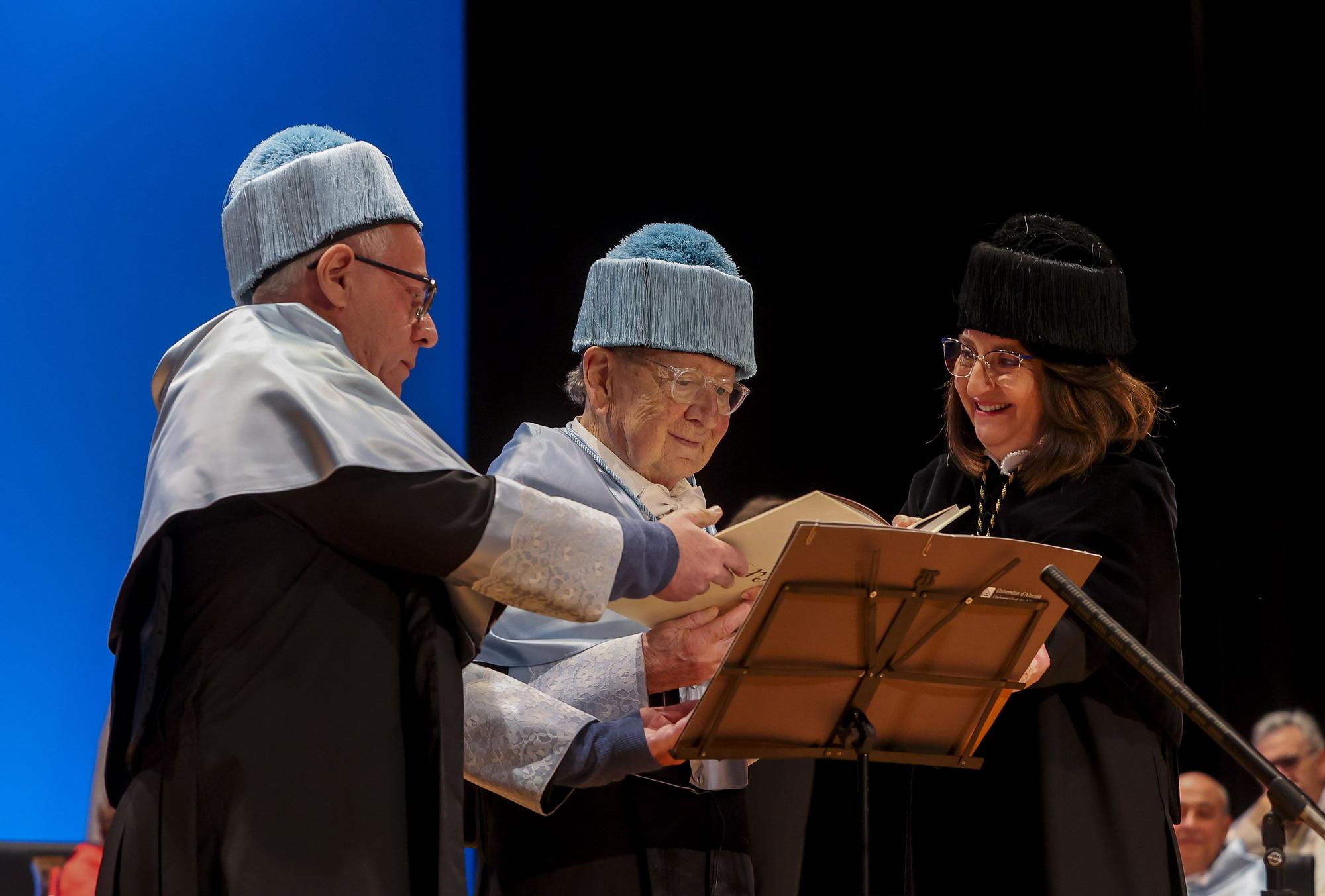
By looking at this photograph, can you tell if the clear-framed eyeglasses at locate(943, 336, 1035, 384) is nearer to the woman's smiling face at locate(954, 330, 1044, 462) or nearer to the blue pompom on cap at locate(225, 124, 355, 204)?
the woman's smiling face at locate(954, 330, 1044, 462)

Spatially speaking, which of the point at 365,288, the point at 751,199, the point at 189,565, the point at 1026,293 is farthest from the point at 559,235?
the point at 189,565

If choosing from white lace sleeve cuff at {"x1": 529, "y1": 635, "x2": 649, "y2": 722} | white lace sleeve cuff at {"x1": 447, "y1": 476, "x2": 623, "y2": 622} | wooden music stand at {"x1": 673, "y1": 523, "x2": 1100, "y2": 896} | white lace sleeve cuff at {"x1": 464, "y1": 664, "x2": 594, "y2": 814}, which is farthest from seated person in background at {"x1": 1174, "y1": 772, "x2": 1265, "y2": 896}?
white lace sleeve cuff at {"x1": 447, "y1": 476, "x2": 623, "y2": 622}

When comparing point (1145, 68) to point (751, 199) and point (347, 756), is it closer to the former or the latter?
point (751, 199)

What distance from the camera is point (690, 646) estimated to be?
7.40 ft

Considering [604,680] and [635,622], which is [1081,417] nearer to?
[635,622]

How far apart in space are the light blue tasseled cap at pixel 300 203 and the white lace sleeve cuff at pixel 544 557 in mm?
543

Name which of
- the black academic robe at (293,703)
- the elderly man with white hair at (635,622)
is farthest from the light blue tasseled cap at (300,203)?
the elderly man with white hair at (635,622)

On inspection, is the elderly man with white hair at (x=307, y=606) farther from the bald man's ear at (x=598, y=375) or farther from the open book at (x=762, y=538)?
the bald man's ear at (x=598, y=375)

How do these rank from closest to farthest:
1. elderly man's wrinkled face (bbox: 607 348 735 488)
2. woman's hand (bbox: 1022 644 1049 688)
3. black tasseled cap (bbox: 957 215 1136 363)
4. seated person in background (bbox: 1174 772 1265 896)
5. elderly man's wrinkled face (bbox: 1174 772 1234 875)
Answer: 1. woman's hand (bbox: 1022 644 1049 688)
2. elderly man's wrinkled face (bbox: 607 348 735 488)
3. black tasseled cap (bbox: 957 215 1136 363)
4. seated person in background (bbox: 1174 772 1265 896)
5. elderly man's wrinkled face (bbox: 1174 772 1234 875)

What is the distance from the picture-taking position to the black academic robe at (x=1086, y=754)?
257 cm

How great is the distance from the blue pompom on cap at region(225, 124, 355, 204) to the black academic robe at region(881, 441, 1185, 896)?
142 cm

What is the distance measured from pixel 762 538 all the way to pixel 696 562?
11cm

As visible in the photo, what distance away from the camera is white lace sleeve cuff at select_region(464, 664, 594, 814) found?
2.26 metres

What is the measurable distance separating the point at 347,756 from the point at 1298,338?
4203 millimetres
